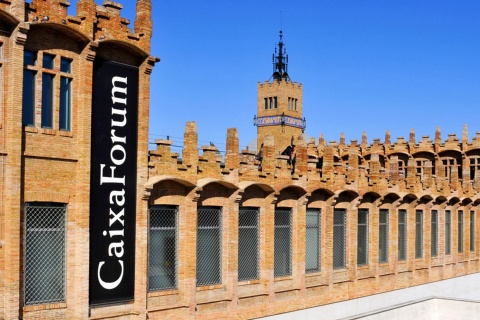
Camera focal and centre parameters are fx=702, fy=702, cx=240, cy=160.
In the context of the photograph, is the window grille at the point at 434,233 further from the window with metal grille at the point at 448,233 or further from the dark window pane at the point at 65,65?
the dark window pane at the point at 65,65

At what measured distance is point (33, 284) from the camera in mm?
19984

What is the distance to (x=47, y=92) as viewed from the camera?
66.8ft

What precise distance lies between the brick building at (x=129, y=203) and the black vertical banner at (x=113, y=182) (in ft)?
0.14

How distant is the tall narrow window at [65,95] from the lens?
2069 centimetres

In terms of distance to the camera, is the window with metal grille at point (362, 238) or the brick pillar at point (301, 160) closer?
the brick pillar at point (301, 160)

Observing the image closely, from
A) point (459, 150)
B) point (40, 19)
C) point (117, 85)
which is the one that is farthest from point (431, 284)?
point (40, 19)

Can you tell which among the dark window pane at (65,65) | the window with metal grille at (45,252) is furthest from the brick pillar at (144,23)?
the window with metal grille at (45,252)

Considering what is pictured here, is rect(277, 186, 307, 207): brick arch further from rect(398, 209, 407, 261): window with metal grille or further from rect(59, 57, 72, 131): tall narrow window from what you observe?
rect(398, 209, 407, 261): window with metal grille

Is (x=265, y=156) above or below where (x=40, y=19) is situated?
below

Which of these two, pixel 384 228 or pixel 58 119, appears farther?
pixel 384 228

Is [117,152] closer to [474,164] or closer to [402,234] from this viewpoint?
[402,234]

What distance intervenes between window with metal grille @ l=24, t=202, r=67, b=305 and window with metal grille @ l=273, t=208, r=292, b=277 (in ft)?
34.9

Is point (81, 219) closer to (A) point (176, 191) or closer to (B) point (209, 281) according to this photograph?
(A) point (176, 191)

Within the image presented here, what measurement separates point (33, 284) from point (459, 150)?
136 ft
